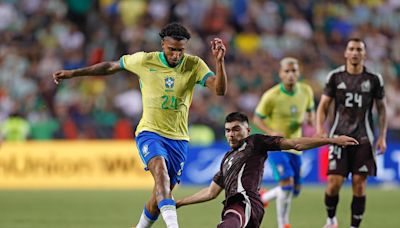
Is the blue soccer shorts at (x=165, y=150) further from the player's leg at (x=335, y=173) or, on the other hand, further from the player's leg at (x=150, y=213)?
the player's leg at (x=335, y=173)

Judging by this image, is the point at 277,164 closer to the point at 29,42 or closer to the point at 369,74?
the point at 369,74

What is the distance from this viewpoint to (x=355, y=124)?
10.7m

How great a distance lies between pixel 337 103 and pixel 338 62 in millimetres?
12399

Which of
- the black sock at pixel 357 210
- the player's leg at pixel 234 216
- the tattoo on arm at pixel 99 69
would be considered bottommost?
the black sock at pixel 357 210

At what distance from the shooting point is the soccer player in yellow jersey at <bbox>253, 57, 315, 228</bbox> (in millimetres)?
12230

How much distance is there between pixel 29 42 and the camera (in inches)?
901

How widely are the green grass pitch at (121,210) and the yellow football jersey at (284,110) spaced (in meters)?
1.35

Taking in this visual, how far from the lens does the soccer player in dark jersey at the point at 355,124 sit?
35.0 ft

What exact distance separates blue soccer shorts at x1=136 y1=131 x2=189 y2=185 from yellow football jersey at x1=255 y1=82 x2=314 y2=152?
3.53 meters

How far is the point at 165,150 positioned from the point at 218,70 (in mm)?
1123

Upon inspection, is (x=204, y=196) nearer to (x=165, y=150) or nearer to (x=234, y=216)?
(x=234, y=216)

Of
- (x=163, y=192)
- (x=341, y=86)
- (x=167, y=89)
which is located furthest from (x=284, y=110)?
→ (x=163, y=192)

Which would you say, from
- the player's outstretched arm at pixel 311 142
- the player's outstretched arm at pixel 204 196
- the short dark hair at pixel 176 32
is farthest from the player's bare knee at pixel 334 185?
the short dark hair at pixel 176 32

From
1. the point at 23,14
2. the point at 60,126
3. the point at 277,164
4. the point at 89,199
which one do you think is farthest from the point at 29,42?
the point at 277,164
